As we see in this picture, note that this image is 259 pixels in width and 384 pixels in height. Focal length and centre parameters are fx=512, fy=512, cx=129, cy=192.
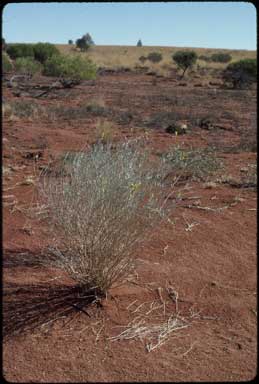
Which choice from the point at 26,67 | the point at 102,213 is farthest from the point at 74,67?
the point at 102,213

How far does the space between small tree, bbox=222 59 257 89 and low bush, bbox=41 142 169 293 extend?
24019 millimetres

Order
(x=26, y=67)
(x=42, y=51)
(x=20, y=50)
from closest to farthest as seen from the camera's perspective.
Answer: (x=26, y=67) → (x=42, y=51) → (x=20, y=50)

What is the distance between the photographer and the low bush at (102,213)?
3.33 metres

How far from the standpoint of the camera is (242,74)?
1102 inches

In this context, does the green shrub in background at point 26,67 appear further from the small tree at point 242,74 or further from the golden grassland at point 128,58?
the small tree at point 242,74

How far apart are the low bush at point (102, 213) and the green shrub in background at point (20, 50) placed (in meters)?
29.5

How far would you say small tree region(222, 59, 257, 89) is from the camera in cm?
2672

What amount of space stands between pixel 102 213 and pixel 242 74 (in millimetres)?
26268

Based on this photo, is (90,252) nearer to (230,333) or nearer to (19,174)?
(230,333)

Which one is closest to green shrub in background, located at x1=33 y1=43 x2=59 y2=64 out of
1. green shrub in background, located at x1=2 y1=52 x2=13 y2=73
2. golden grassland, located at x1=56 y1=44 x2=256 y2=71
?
golden grassland, located at x1=56 y1=44 x2=256 y2=71

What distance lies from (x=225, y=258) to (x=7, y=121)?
9641mm

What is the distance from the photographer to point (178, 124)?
517 inches

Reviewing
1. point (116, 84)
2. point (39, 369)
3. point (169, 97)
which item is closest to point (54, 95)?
point (169, 97)

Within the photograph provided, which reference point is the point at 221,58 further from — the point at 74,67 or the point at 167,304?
the point at 167,304
